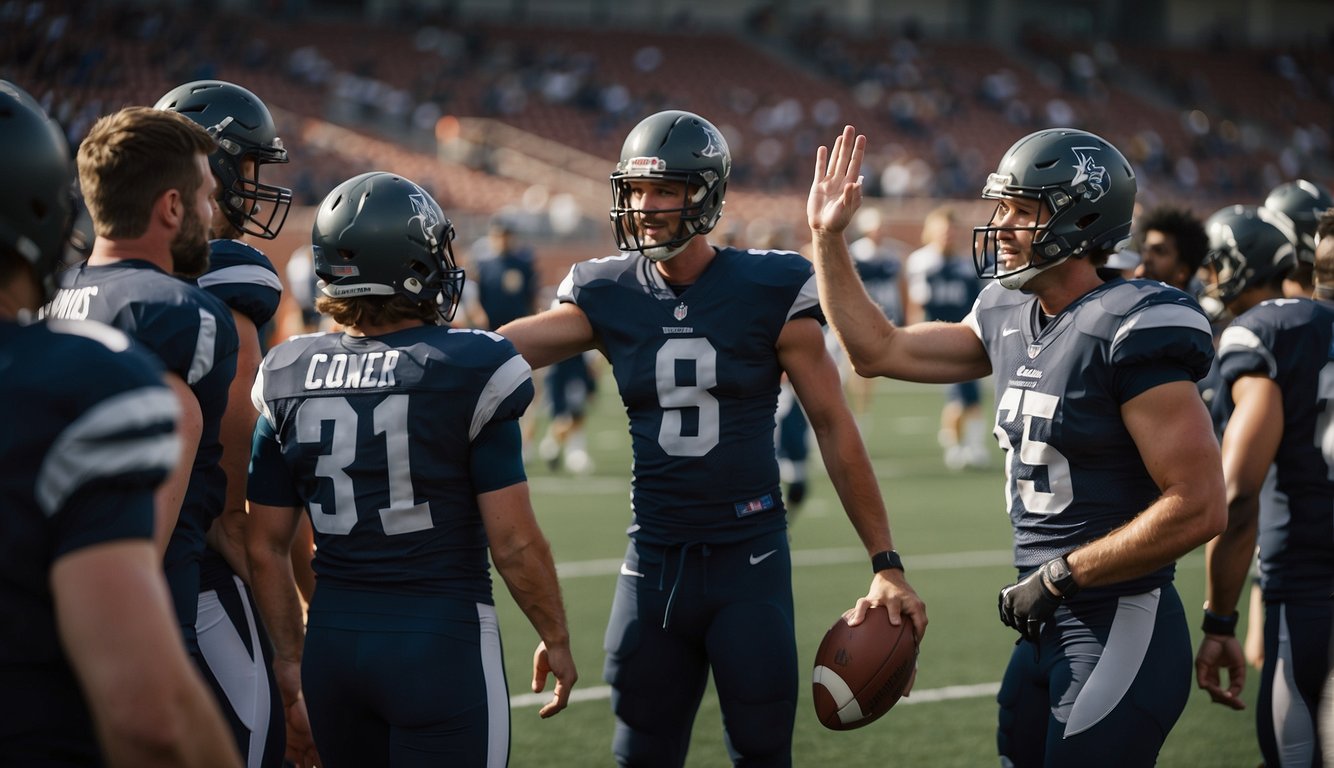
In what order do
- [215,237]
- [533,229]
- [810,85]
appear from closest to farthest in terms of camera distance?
[215,237], [533,229], [810,85]

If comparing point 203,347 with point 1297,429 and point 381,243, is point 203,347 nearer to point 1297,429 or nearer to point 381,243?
point 381,243

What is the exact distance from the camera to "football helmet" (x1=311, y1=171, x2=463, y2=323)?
10.1 feet

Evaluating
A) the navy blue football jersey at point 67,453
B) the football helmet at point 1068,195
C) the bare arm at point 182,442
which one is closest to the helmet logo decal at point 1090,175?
the football helmet at point 1068,195

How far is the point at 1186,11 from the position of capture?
4300 cm

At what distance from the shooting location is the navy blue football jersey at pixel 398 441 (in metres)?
2.94

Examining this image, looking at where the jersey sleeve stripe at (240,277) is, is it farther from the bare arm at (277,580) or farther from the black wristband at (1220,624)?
the black wristband at (1220,624)

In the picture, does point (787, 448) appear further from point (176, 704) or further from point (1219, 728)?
point (176, 704)

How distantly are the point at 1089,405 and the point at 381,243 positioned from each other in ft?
5.45

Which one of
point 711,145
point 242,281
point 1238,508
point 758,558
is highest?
point 711,145

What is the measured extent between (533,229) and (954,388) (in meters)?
11.1

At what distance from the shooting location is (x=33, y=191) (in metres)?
1.85

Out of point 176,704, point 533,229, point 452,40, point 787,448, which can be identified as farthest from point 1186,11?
point 176,704

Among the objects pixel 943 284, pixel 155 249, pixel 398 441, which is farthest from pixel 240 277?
pixel 943 284

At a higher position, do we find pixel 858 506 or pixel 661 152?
pixel 661 152
